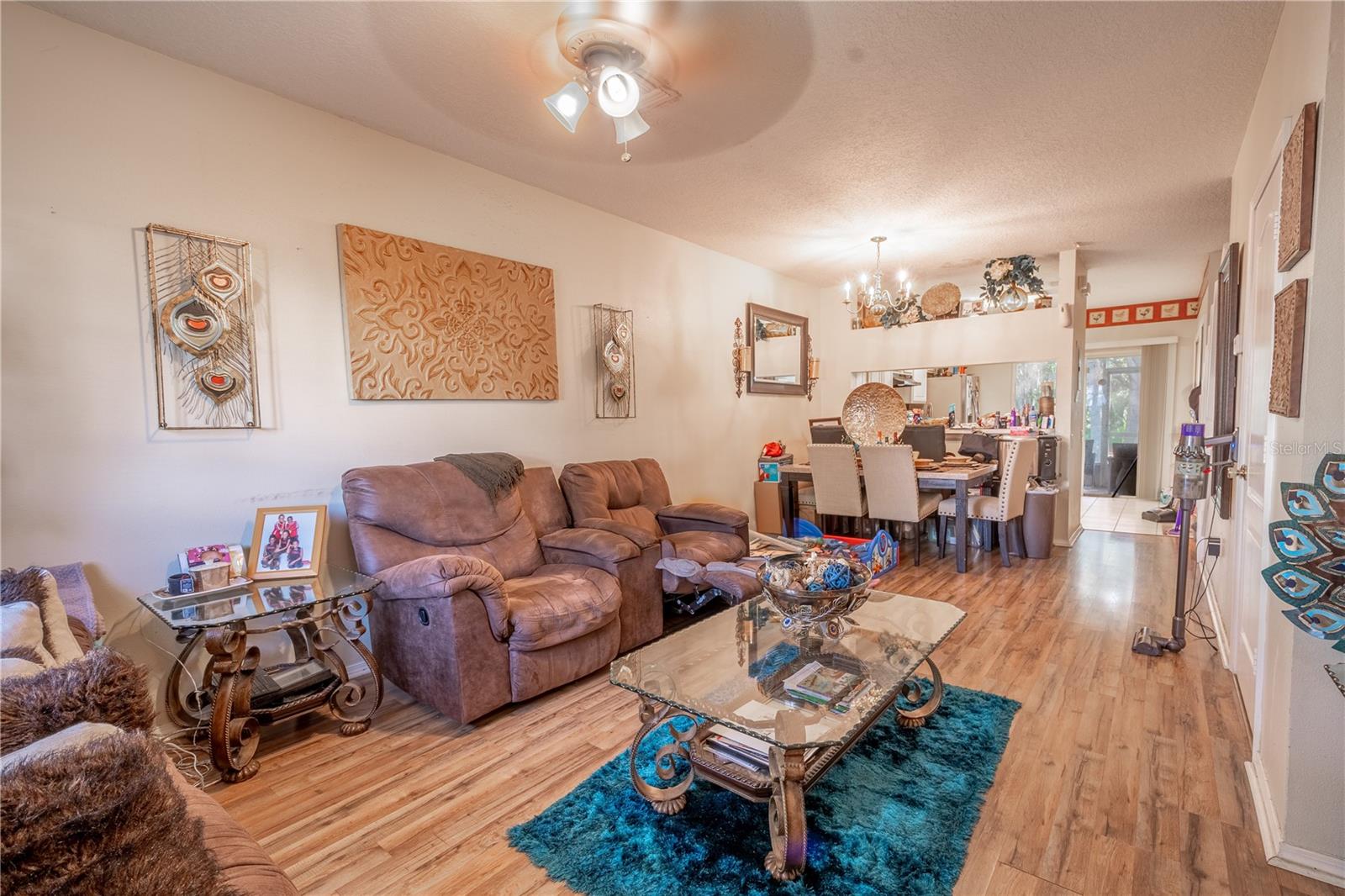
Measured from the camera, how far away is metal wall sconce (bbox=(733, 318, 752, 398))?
16.7 ft

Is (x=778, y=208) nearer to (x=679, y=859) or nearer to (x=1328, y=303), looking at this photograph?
(x=1328, y=303)

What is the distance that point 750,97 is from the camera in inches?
95.3

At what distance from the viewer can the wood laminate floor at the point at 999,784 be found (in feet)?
4.99

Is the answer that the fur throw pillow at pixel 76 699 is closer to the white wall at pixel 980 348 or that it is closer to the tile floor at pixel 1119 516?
the white wall at pixel 980 348

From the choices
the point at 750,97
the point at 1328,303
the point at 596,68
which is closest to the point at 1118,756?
the point at 1328,303

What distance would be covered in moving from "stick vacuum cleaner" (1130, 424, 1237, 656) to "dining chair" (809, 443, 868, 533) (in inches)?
77.6

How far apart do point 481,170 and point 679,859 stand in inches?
127

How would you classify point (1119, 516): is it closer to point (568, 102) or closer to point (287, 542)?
point (568, 102)

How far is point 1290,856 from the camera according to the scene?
1502mm

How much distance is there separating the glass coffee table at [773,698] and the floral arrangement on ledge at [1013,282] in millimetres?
4009

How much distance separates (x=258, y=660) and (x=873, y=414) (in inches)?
169

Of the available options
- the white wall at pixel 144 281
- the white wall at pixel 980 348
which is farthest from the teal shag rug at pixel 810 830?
the white wall at pixel 980 348

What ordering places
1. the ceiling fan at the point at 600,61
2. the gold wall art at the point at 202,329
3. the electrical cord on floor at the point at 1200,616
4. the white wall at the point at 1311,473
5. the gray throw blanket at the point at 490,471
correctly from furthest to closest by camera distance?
the electrical cord on floor at the point at 1200,616, the gray throw blanket at the point at 490,471, the gold wall art at the point at 202,329, the ceiling fan at the point at 600,61, the white wall at the point at 1311,473

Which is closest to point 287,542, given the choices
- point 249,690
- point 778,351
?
point 249,690
